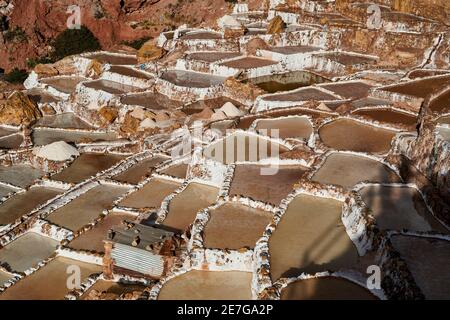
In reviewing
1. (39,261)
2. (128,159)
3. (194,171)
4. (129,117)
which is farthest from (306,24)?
(39,261)

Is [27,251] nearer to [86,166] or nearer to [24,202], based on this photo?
[24,202]

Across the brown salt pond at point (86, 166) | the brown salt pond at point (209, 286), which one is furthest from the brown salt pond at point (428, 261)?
the brown salt pond at point (86, 166)

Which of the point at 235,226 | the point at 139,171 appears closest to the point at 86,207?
the point at 139,171

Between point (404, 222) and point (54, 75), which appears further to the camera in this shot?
point (54, 75)

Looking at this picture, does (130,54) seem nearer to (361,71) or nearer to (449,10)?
(361,71)

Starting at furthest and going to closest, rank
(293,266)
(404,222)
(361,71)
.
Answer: (361,71) → (404,222) → (293,266)

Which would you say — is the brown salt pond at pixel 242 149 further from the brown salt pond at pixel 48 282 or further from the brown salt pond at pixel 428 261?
the brown salt pond at pixel 428 261

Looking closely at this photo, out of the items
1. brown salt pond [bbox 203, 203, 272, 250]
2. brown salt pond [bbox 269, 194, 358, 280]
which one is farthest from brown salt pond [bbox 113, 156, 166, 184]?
brown salt pond [bbox 269, 194, 358, 280]
